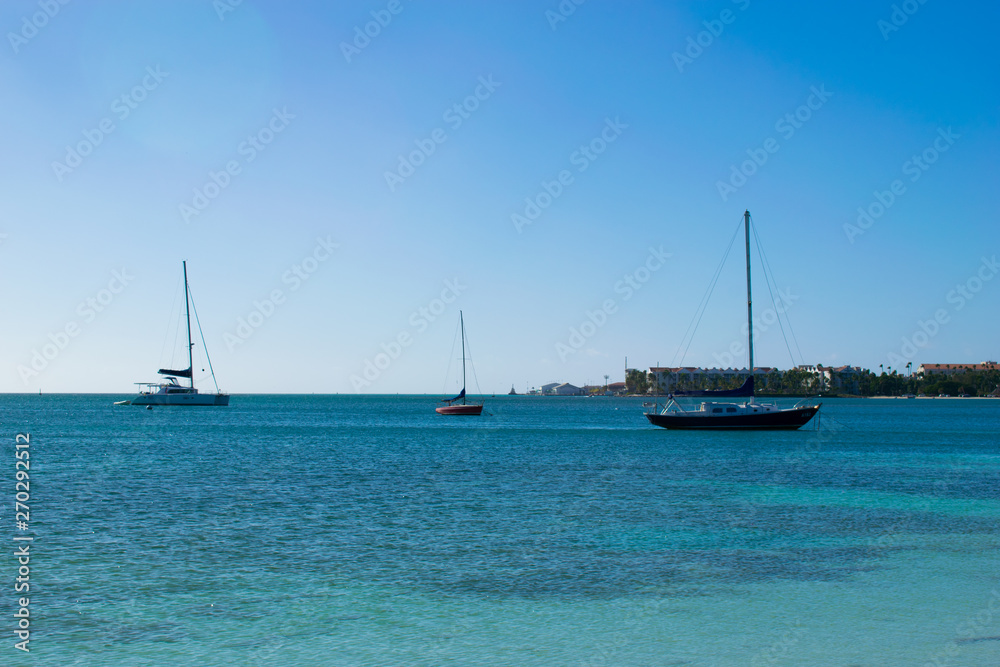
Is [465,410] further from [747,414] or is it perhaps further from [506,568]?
[506,568]

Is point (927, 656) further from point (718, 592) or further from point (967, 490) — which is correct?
point (967, 490)

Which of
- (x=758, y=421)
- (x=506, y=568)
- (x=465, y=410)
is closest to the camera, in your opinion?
(x=506, y=568)

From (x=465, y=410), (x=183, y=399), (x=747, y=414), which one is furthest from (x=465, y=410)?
(x=747, y=414)

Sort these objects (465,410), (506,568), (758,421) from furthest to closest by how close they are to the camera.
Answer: (465,410)
(758,421)
(506,568)

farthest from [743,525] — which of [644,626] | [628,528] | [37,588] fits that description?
[37,588]

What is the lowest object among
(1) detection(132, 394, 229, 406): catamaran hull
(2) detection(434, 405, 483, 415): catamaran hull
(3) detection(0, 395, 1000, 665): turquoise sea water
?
(3) detection(0, 395, 1000, 665): turquoise sea water

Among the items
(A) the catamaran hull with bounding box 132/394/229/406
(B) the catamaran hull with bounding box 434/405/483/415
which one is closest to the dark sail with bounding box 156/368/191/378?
(A) the catamaran hull with bounding box 132/394/229/406

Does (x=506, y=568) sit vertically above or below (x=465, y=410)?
below

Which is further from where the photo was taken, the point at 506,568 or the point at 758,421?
the point at 758,421

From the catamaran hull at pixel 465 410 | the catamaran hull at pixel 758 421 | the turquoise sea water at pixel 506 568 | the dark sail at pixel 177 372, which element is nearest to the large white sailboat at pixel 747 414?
the catamaran hull at pixel 758 421

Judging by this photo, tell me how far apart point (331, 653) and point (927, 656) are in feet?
30.5

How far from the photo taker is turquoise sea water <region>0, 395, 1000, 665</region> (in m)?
13.0

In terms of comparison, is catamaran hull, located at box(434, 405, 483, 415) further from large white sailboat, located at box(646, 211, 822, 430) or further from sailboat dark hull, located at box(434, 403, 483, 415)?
large white sailboat, located at box(646, 211, 822, 430)

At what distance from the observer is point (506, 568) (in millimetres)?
18328
